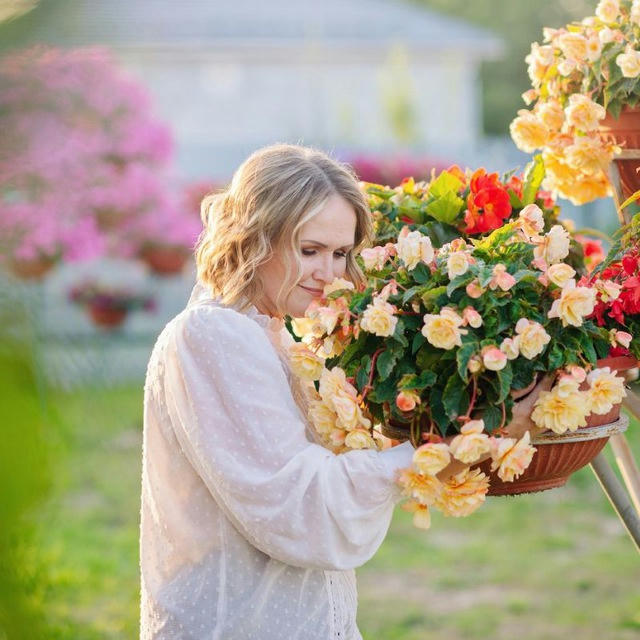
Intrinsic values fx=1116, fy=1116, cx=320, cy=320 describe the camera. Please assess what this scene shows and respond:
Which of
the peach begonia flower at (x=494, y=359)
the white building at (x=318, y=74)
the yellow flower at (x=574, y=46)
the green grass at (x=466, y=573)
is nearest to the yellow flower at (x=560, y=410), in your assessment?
the peach begonia flower at (x=494, y=359)

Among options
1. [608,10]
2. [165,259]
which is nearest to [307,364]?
[608,10]

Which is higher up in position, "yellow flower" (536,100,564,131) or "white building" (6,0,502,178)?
"yellow flower" (536,100,564,131)

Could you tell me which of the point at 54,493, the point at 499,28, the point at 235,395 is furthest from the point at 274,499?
the point at 499,28

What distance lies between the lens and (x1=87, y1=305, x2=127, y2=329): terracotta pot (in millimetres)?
9602

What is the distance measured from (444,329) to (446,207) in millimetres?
472

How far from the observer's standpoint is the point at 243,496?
1.56 meters

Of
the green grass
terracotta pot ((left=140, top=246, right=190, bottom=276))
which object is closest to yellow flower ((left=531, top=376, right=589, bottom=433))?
the green grass

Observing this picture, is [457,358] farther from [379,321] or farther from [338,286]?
[338,286]

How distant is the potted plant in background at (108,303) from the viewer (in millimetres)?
9539

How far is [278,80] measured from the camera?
17.2 m

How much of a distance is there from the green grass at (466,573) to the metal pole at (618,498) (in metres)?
2.00

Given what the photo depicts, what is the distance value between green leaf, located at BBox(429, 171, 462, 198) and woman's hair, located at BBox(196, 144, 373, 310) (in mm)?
213

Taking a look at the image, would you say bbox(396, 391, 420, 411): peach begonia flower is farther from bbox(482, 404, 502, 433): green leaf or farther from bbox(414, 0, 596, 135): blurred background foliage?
bbox(414, 0, 596, 135): blurred background foliage

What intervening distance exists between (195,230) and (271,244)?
24.8 ft
